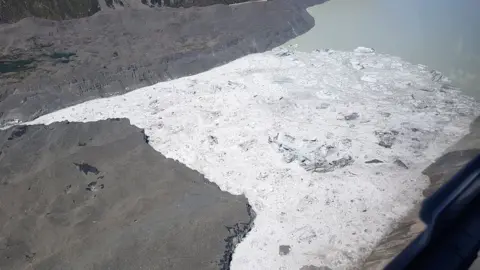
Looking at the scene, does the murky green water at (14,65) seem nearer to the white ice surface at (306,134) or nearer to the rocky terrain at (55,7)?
the rocky terrain at (55,7)

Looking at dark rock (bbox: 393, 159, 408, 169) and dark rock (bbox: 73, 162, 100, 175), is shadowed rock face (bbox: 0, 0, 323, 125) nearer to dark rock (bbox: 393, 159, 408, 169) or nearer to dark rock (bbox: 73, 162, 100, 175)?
dark rock (bbox: 73, 162, 100, 175)

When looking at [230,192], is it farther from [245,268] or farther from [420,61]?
[420,61]

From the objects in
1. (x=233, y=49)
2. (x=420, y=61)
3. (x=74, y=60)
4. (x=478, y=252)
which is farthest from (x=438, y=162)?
(x=74, y=60)

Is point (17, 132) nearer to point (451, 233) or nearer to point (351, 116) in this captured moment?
point (351, 116)

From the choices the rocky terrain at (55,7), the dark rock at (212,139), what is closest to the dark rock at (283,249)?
the dark rock at (212,139)

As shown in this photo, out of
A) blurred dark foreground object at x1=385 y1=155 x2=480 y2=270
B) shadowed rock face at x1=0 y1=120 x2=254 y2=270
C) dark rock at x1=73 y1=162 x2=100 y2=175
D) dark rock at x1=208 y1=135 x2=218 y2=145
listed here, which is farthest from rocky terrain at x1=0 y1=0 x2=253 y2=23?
blurred dark foreground object at x1=385 y1=155 x2=480 y2=270

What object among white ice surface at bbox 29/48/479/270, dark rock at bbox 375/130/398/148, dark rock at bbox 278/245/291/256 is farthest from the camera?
dark rock at bbox 375/130/398/148

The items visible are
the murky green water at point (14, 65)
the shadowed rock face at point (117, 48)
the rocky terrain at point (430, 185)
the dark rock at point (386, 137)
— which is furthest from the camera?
the murky green water at point (14, 65)

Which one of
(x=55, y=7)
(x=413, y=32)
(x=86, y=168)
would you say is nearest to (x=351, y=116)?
(x=86, y=168)
